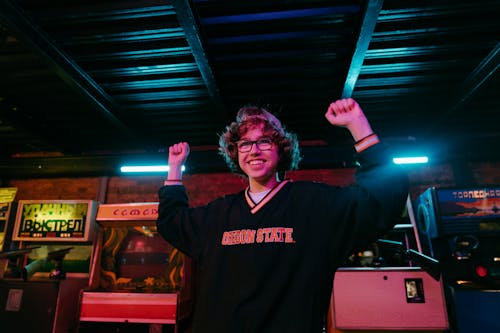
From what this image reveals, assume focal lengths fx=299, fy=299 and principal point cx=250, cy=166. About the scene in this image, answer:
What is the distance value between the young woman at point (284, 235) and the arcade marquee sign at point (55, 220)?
3.05 metres

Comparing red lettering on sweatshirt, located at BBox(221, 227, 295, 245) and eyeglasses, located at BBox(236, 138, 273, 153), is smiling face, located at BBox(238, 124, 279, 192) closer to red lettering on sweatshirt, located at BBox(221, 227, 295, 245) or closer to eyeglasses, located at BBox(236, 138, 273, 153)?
eyeglasses, located at BBox(236, 138, 273, 153)

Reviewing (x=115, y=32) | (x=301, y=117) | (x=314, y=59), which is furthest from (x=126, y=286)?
(x=314, y=59)

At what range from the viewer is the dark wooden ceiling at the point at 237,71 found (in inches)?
95.7

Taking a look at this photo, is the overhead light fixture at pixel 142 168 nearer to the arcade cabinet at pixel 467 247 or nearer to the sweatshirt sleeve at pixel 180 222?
the sweatshirt sleeve at pixel 180 222

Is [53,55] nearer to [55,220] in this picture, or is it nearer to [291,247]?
[55,220]

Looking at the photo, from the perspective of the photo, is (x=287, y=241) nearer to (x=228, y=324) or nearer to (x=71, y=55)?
(x=228, y=324)

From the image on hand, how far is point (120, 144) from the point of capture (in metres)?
5.12

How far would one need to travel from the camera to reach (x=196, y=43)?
8.42 ft

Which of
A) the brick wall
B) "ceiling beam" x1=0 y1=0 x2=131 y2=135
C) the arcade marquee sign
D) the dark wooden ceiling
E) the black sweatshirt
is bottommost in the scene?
the black sweatshirt

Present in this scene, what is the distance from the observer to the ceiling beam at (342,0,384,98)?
2.19 m

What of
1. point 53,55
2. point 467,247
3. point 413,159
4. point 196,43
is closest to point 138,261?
point 53,55

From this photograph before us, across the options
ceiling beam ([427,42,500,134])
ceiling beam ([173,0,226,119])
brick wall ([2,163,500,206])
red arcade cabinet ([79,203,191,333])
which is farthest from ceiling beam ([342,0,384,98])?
red arcade cabinet ([79,203,191,333])

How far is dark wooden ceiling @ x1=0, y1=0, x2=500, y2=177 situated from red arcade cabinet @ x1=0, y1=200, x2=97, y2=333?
929 mm

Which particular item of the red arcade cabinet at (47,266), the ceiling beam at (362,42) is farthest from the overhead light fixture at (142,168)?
the ceiling beam at (362,42)
